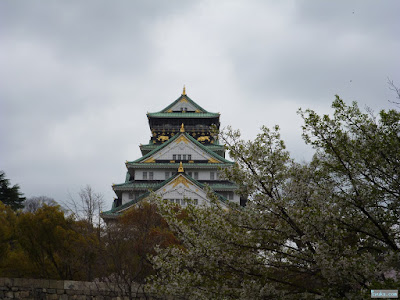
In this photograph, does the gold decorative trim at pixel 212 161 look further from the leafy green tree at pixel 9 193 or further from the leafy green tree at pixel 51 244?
the leafy green tree at pixel 51 244

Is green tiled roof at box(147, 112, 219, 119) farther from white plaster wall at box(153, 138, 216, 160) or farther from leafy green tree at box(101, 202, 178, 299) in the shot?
leafy green tree at box(101, 202, 178, 299)

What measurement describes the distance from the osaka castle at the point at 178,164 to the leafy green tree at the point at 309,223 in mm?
26131

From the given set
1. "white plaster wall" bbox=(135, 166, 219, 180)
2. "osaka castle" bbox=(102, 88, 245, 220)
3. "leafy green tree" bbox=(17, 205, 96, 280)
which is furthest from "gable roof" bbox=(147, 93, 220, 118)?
"leafy green tree" bbox=(17, 205, 96, 280)

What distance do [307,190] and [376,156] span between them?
1.49 m

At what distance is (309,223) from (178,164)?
119ft

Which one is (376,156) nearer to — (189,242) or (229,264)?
(229,264)

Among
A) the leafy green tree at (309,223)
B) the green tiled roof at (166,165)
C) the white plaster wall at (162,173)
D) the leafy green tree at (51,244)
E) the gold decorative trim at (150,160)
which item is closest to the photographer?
the leafy green tree at (309,223)

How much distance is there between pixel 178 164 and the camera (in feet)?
148

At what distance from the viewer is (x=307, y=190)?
31.9 feet

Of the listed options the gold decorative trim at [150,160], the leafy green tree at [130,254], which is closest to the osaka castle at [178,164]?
the gold decorative trim at [150,160]

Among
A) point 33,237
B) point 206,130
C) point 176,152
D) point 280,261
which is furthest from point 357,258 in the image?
point 206,130

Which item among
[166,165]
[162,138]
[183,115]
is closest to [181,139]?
[166,165]

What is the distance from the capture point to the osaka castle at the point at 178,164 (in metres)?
39.8

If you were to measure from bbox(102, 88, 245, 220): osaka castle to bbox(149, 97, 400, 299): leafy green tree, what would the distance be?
2613 centimetres
